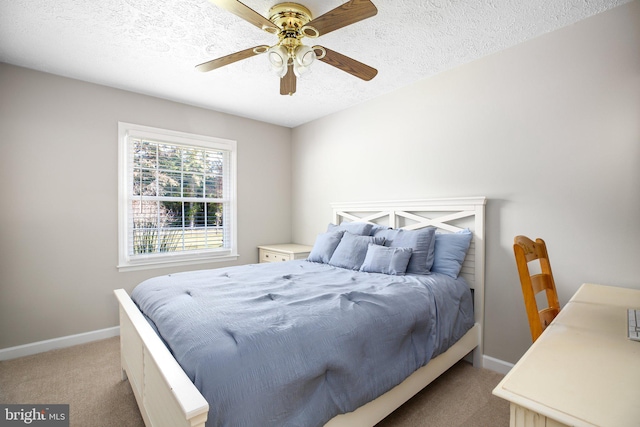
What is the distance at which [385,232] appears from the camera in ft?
9.59

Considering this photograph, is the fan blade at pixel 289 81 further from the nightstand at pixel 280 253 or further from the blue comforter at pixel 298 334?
the nightstand at pixel 280 253

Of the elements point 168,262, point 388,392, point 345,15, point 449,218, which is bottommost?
point 388,392

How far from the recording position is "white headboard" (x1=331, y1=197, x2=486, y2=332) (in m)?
2.49

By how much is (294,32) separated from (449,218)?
194 cm

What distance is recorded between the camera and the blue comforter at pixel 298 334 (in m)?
1.11

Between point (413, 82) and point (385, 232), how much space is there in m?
1.53

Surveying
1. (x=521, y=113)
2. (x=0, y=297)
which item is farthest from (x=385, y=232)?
(x=0, y=297)

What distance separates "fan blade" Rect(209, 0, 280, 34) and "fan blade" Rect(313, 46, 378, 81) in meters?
0.34

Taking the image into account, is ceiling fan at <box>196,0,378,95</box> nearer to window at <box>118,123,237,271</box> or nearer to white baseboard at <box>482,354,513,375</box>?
window at <box>118,123,237,271</box>

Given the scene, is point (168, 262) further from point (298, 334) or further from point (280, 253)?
point (298, 334)

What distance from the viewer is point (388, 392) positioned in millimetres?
1641

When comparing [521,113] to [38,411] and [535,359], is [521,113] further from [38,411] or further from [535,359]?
[38,411]

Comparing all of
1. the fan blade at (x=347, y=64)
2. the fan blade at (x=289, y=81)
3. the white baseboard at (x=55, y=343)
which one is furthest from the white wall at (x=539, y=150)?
the white baseboard at (x=55, y=343)

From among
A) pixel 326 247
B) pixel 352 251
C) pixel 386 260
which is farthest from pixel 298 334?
pixel 326 247
